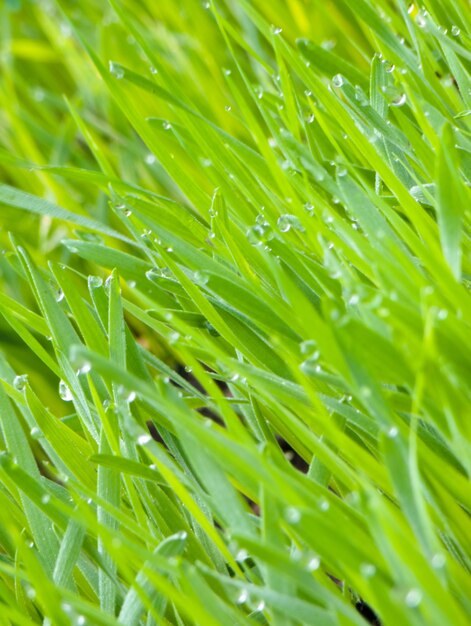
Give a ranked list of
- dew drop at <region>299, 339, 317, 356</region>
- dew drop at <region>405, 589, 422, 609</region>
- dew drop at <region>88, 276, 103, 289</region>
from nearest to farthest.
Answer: dew drop at <region>405, 589, 422, 609</region>, dew drop at <region>299, 339, 317, 356</region>, dew drop at <region>88, 276, 103, 289</region>

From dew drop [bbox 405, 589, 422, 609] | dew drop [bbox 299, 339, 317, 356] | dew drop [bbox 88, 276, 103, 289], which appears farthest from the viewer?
dew drop [bbox 88, 276, 103, 289]

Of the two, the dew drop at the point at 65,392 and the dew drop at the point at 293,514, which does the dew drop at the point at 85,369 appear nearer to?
the dew drop at the point at 65,392

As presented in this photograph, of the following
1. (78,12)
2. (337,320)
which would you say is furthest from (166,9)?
(337,320)

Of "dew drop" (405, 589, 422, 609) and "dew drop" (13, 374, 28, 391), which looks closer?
"dew drop" (405, 589, 422, 609)

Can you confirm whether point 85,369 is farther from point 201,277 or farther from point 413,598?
point 413,598

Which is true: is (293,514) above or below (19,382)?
below

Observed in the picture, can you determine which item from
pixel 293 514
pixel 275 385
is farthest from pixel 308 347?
pixel 293 514

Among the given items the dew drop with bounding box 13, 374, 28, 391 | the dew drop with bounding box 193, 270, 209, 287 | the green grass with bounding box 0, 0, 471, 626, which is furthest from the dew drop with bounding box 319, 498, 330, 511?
the dew drop with bounding box 13, 374, 28, 391

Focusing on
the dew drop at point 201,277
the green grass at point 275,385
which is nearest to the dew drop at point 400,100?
the green grass at point 275,385

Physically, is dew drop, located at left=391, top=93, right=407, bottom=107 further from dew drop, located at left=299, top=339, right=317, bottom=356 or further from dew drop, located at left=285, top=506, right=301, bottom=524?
dew drop, located at left=285, top=506, right=301, bottom=524
